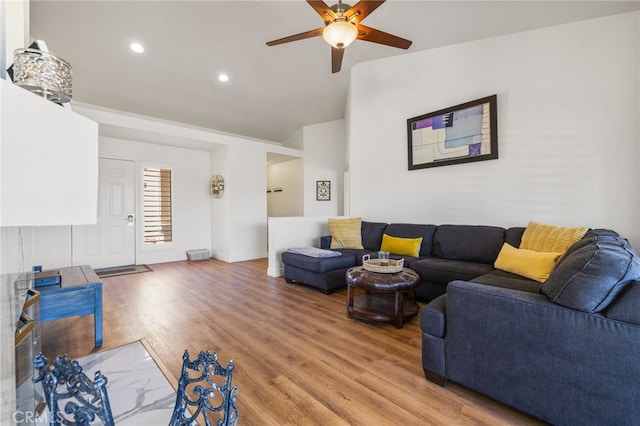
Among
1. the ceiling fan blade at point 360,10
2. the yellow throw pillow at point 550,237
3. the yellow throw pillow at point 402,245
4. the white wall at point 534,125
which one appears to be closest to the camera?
the ceiling fan blade at point 360,10

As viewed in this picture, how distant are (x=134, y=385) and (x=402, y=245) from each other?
305cm

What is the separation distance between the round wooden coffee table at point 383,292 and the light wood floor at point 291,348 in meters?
0.10

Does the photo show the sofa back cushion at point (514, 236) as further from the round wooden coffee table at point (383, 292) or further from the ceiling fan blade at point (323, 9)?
the ceiling fan blade at point (323, 9)

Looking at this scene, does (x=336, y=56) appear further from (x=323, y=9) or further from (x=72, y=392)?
(x=72, y=392)

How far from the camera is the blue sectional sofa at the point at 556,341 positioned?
1.11m

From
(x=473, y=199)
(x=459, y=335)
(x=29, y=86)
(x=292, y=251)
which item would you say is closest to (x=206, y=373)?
(x=29, y=86)

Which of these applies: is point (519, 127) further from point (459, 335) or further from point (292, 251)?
point (292, 251)

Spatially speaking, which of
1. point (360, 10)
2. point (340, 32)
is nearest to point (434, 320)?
point (340, 32)

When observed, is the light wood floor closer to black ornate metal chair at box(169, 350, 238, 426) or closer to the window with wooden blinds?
black ornate metal chair at box(169, 350, 238, 426)

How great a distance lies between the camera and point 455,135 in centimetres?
359

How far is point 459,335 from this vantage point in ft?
4.99

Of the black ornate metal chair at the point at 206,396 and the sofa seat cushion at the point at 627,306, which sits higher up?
the sofa seat cushion at the point at 627,306

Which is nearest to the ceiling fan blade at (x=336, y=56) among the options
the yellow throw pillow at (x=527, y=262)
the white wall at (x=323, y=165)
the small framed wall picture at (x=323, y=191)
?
the yellow throw pillow at (x=527, y=262)

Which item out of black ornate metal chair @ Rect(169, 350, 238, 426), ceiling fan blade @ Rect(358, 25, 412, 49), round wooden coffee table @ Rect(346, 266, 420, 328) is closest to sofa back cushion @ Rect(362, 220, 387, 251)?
round wooden coffee table @ Rect(346, 266, 420, 328)
